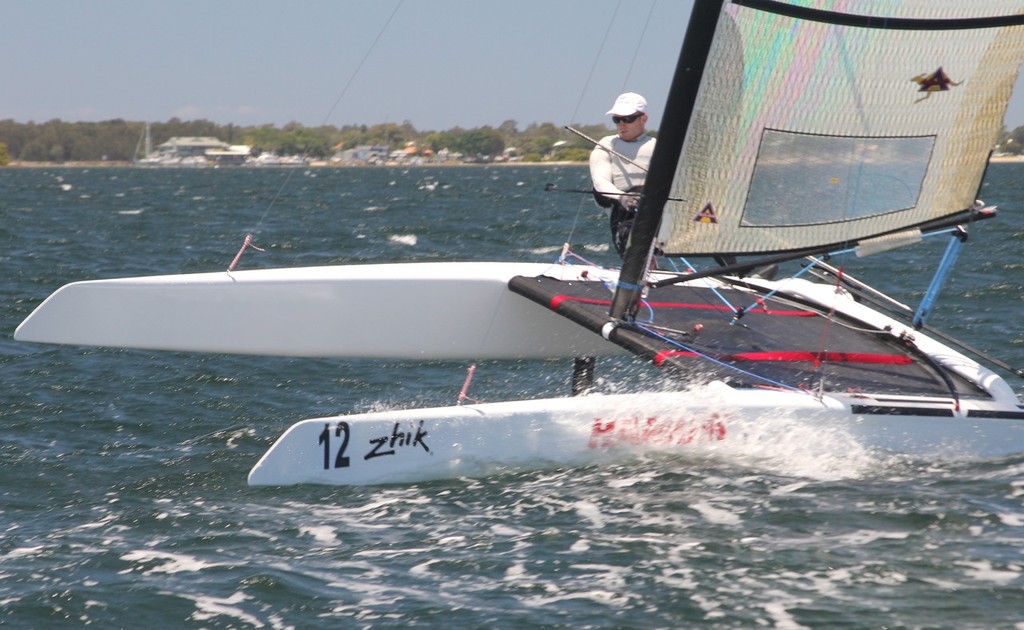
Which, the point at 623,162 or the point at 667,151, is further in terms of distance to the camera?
the point at 623,162

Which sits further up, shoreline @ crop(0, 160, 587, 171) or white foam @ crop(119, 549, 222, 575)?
shoreline @ crop(0, 160, 587, 171)

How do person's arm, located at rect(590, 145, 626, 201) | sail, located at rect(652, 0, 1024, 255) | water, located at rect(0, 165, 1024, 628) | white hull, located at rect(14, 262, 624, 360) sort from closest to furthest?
water, located at rect(0, 165, 1024, 628)
sail, located at rect(652, 0, 1024, 255)
white hull, located at rect(14, 262, 624, 360)
person's arm, located at rect(590, 145, 626, 201)

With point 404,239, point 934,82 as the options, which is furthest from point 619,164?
point 404,239

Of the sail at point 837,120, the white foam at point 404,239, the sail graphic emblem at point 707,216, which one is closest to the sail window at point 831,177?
the sail at point 837,120

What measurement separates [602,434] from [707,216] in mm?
1020

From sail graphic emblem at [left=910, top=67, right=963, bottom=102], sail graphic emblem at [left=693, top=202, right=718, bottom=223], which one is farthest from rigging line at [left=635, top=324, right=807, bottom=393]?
sail graphic emblem at [left=910, top=67, right=963, bottom=102]

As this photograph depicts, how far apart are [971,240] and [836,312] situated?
8654mm

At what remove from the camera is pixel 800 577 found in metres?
3.51

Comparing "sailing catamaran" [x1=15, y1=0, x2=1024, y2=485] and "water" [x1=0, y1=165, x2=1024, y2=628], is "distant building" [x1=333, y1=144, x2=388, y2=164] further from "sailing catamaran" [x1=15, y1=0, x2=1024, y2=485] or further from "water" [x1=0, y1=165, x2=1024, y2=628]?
"sailing catamaran" [x1=15, y1=0, x2=1024, y2=485]

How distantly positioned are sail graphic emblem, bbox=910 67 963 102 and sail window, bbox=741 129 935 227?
0.67 ft

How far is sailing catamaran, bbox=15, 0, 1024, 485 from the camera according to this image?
4.57m

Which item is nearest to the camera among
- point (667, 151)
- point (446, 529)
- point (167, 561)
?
point (167, 561)

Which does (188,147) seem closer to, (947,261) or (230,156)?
(230,156)

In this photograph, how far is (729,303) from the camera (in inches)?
227
